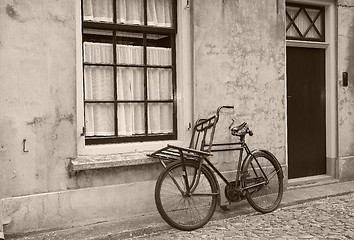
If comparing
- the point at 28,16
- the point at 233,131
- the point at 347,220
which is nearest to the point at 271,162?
the point at 233,131

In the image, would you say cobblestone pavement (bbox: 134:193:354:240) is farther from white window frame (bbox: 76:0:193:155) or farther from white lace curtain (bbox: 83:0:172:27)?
white lace curtain (bbox: 83:0:172:27)

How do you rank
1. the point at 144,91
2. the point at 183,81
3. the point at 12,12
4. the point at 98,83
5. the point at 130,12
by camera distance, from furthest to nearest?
1. the point at 183,81
2. the point at 144,91
3. the point at 130,12
4. the point at 98,83
5. the point at 12,12

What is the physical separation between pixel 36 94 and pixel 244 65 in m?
3.32

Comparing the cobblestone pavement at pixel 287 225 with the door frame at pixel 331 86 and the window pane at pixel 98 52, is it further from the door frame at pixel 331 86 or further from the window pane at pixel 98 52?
the window pane at pixel 98 52

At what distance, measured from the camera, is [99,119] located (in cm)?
639

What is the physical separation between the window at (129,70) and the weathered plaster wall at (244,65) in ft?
1.47

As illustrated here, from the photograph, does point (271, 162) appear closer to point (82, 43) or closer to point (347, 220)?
point (347, 220)

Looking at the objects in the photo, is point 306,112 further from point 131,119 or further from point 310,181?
point 131,119

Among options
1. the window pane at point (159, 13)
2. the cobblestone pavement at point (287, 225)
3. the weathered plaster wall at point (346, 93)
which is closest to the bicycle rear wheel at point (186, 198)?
the cobblestone pavement at point (287, 225)

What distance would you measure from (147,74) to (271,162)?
2.26 metres

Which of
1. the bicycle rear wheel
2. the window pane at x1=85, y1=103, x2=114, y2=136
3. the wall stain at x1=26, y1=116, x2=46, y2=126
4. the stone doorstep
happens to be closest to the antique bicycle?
the bicycle rear wheel

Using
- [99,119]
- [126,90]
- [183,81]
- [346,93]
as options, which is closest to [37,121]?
[99,119]

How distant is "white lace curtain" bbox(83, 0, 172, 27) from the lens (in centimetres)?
626

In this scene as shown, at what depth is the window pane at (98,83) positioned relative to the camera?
6301 mm
